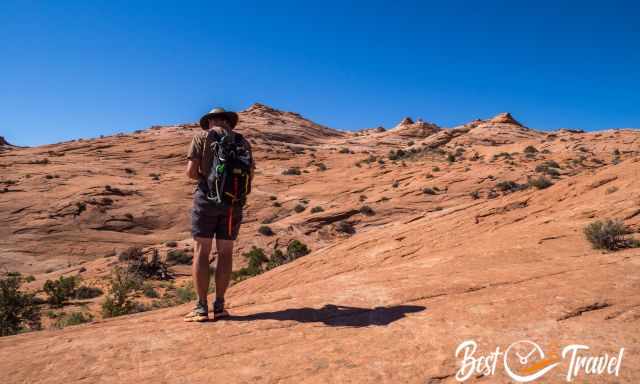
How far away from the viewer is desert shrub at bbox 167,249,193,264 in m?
16.3

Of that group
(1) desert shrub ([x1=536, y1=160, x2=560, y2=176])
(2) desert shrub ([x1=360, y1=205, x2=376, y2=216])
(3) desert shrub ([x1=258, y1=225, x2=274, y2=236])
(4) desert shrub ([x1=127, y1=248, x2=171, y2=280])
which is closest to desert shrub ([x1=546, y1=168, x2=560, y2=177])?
(1) desert shrub ([x1=536, y1=160, x2=560, y2=176])

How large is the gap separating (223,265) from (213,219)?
1.71 ft

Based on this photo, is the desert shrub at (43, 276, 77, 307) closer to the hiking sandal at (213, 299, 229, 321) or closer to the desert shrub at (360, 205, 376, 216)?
the hiking sandal at (213, 299, 229, 321)

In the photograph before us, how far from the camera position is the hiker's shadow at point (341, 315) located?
10.7ft

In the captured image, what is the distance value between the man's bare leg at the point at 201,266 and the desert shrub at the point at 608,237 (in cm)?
510

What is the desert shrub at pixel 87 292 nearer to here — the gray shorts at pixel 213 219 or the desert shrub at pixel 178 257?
the desert shrub at pixel 178 257

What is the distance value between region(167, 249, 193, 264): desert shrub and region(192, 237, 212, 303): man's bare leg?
13.5 m

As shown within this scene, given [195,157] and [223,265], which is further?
[223,265]

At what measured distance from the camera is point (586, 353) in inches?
93.2

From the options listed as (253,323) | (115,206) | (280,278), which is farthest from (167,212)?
(253,323)

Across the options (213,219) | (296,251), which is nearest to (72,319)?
(213,219)

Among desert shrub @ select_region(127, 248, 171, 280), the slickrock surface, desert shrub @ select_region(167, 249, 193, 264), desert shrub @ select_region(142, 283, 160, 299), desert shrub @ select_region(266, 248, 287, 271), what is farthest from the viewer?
desert shrub @ select_region(167, 249, 193, 264)

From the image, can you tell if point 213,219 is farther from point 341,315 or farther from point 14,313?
point 14,313

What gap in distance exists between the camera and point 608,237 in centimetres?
499
